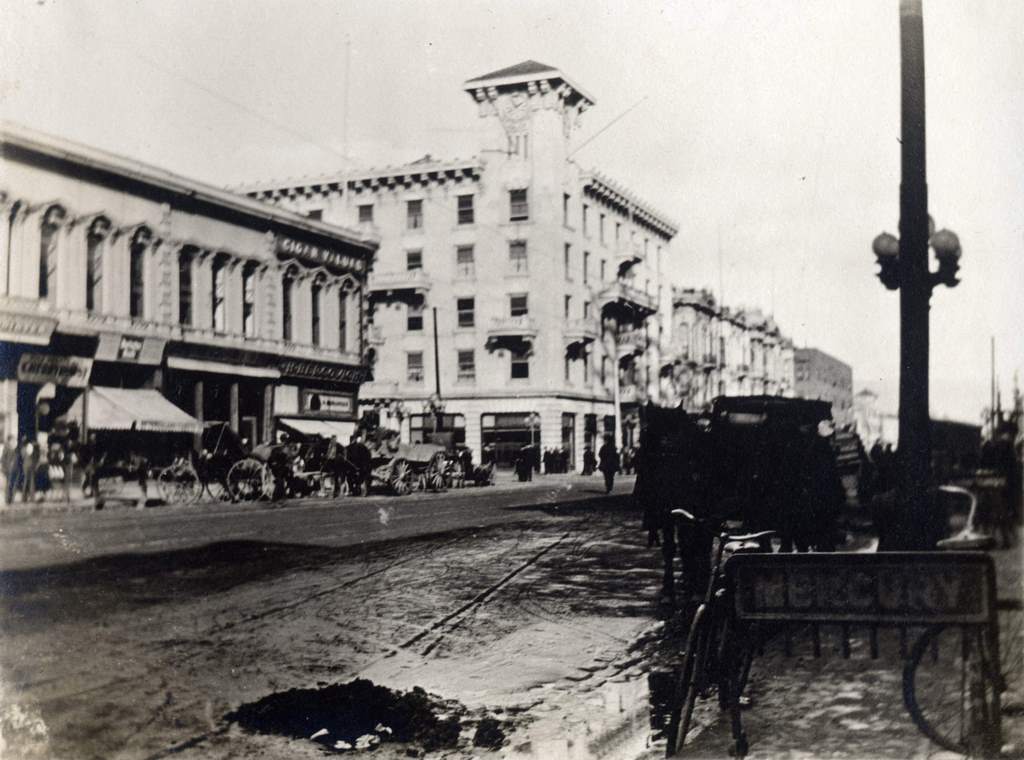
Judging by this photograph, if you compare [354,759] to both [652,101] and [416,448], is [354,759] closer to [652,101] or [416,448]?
[652,101]

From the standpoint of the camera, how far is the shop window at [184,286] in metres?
7.32

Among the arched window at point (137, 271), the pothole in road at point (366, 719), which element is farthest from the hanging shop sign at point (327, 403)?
the pothole in road at point (366, 719)

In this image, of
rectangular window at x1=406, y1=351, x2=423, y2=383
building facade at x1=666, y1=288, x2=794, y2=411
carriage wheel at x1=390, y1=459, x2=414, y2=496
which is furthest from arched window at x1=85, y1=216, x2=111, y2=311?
carriage wheel at x1=390, y1=459, x2=414, y2=496

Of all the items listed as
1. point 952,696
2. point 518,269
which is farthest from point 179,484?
point 952,696

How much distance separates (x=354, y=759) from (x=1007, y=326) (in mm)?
4677

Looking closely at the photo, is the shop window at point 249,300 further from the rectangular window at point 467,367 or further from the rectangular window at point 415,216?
the rectangular window at point 467,367

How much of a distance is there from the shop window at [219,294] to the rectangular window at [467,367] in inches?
138

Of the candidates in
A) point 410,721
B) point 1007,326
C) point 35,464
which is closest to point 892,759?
point 410,721

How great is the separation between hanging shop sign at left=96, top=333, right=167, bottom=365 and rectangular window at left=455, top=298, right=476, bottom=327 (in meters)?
3.23

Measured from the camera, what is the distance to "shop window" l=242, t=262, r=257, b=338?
7996 mm

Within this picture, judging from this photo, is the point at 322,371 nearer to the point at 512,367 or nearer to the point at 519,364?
the point at 519,364

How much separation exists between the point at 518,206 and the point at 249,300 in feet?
8.39

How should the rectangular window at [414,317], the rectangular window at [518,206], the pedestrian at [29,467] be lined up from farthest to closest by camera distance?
the rectangular window at [414,317] < the rectangular window at [518,206] < the pedestrian at [29,467]

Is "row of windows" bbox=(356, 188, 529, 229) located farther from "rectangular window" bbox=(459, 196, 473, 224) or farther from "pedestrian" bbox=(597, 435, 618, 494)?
"pedestrian" bbox=(597, 435, 618, 494)
